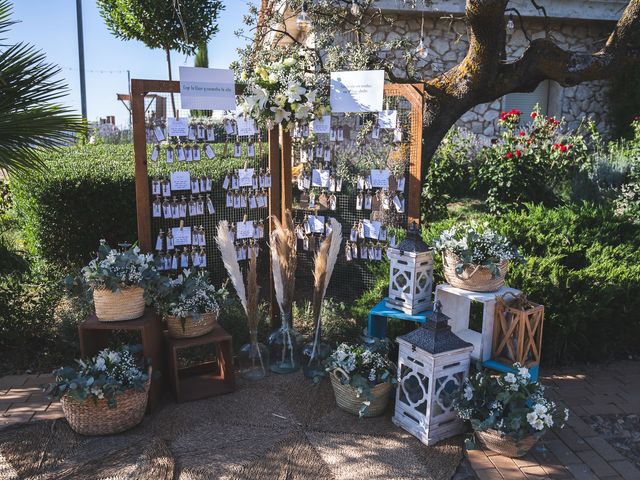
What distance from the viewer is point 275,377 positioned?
3.96 meters

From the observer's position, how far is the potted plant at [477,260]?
3412 mm

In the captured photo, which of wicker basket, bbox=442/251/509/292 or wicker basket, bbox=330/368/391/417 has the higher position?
wicker basket, bbox=442/251/509/292

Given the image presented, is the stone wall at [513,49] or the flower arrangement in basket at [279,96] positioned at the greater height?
the stone wall at [513,49]

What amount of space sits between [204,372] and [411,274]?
166 cm

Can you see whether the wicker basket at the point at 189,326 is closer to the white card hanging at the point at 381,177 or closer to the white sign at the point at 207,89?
the white sign at the point at 207,89

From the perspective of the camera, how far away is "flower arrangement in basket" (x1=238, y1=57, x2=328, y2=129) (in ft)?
12.8

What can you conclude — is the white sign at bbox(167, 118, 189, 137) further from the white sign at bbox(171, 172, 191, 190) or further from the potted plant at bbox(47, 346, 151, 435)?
the potted plant at bbox(47, 346, 151, 435)

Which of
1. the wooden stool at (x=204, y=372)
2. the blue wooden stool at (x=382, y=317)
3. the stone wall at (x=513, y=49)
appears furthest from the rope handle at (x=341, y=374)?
the stone wall at (x=513, y=49)

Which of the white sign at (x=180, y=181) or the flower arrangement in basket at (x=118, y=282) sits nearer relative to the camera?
the flower arrangement in basket at (x=118, y=282)

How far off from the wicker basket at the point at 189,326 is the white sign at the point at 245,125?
1381 mm

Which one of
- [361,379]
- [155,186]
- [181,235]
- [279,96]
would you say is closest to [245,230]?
[181,235]

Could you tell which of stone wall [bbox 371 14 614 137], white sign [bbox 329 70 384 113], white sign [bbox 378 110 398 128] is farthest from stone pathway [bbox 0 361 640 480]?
stone wall [bbox 371 14 614 137]

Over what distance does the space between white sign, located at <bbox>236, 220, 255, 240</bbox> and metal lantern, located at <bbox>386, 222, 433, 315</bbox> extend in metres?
1.22

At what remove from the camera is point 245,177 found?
4.24 m
